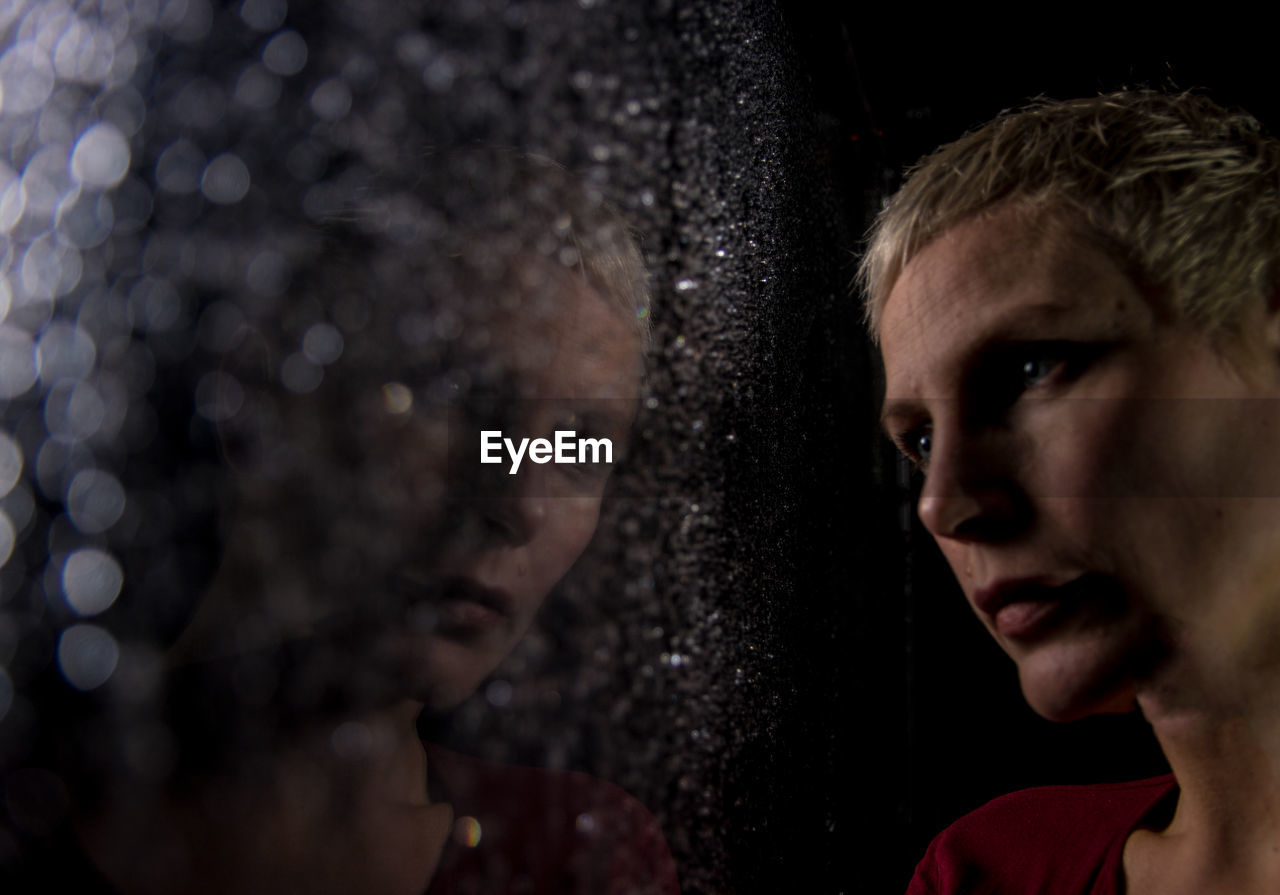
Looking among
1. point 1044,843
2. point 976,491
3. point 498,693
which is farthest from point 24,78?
point 1044,843

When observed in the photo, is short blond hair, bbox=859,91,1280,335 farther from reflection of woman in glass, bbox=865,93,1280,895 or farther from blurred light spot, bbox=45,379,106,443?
blurred light spot, bbox=45,379,106,443

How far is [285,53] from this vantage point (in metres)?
0.11

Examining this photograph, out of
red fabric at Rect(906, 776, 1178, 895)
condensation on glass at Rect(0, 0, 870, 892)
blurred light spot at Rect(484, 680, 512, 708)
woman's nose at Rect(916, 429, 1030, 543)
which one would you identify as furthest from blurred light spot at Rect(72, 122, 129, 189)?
red fabric at Rect(906, 776, 1178, 895)

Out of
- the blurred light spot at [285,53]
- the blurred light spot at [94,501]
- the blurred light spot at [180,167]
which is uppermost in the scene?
the blurred light spot at [285,53]

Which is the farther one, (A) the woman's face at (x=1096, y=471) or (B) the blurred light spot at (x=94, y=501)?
(A) the woman's face at (x=1096, y=471)

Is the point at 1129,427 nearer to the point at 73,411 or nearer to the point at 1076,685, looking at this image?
the point at 1076,685

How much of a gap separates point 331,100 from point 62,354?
0.17 feet

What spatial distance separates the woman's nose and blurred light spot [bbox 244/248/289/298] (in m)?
0.33

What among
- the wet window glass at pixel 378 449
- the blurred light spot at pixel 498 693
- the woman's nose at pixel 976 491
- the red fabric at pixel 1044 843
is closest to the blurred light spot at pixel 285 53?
the wet window glass at pixel 378 449

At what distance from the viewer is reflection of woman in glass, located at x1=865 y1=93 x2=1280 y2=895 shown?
1.07 ft

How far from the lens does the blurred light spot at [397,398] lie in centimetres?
12

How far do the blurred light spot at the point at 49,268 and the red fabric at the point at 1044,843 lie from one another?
56 centimetres

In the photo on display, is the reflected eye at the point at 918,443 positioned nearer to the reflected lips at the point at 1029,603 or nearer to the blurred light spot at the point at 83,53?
the reflected lips at the point at 1029,603

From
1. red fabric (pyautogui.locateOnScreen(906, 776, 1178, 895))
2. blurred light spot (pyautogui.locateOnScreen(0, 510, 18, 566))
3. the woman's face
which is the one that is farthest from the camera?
red fabric (pyautogui.locateOnScreen(906, 776, 1178, 895))
